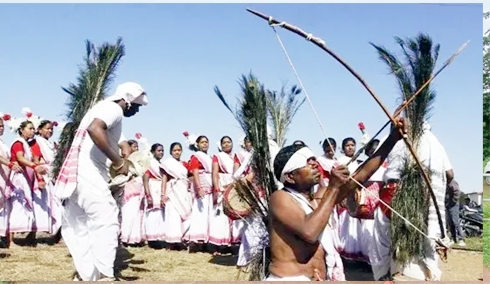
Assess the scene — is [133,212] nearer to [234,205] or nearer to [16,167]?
[16,167]

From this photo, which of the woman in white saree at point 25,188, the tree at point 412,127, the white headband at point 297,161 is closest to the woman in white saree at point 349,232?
the tree at point 412,127

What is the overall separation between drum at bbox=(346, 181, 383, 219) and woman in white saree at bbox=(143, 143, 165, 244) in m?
2.48

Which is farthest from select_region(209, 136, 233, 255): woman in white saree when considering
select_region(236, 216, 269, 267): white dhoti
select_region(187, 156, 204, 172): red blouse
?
select_region(236, 216, 269, 267): white dhoti

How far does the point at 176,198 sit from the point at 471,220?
312 centimetres

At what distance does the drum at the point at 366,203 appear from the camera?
6695 mm

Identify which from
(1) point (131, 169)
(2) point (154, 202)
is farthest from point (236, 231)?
(2) point (154, 202)

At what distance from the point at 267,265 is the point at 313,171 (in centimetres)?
95

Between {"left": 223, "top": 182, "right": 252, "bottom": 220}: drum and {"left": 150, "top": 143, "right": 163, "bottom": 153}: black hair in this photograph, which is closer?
{"left": 223, "top": 182, "right": 252, "bottom": 220}: drum

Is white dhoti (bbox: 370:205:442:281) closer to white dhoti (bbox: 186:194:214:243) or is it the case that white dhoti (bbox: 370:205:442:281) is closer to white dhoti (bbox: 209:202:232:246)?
white dhoti (bbox: 209:202:232:246)

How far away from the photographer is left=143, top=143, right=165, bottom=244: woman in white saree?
8.59 m

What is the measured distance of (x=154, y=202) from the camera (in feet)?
28.8

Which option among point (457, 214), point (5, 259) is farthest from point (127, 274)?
point (457, 214)

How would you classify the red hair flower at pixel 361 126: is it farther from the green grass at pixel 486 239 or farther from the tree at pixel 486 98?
the green grass at pixel 486 239

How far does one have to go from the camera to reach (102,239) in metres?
6.05
